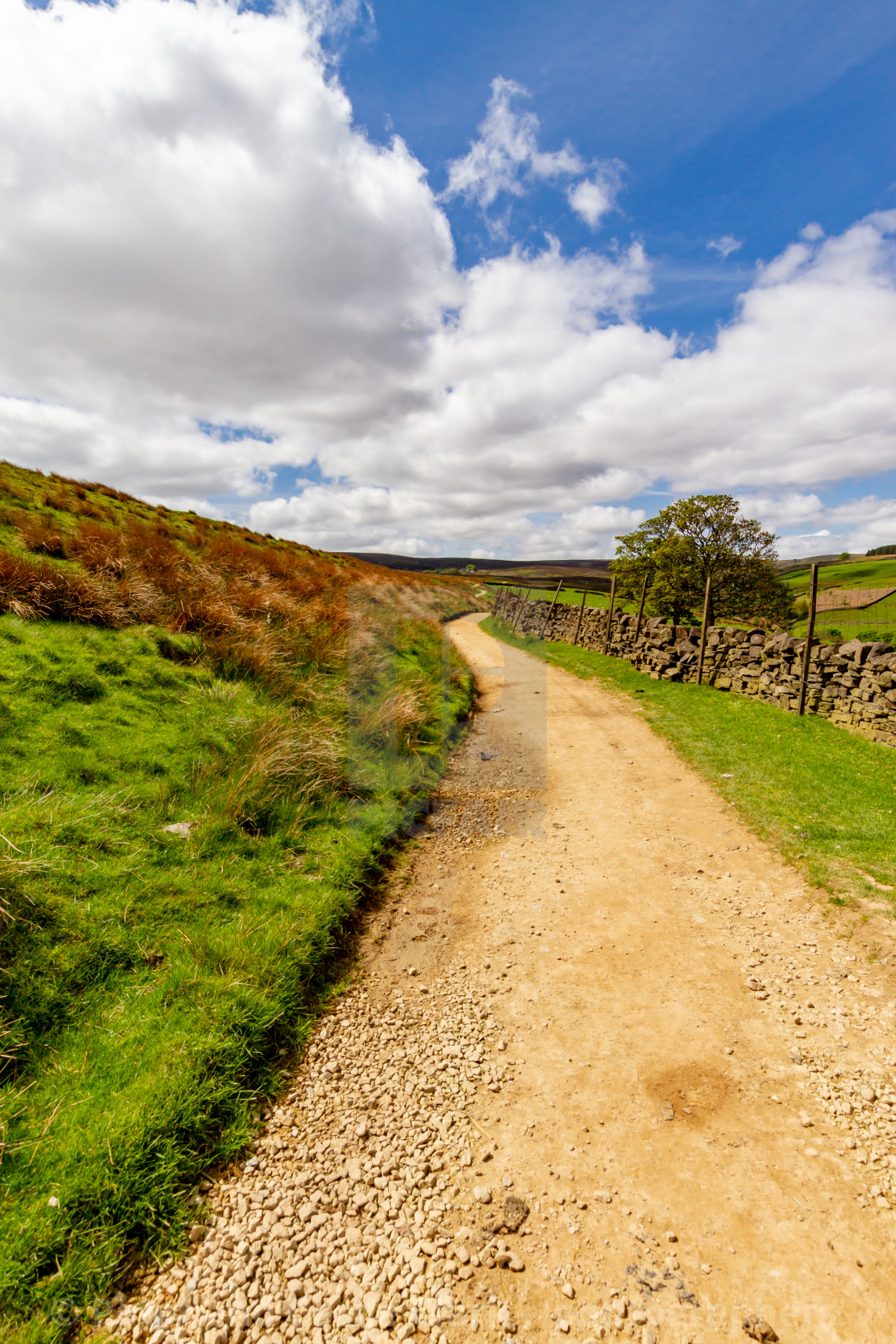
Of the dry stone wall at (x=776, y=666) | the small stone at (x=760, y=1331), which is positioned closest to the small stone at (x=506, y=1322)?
the small stone at (x=760, y=1331)

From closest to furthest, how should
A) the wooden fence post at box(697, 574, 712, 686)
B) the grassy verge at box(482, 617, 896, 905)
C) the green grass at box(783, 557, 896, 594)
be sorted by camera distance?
the grassy verge at box(482, 617, 896, 905)
the green grass at box(783, 557, 896, 594)
the wooden fence post at box(697, 574, 712, 686)

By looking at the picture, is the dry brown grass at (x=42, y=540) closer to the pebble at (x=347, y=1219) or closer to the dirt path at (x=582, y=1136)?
the dirt path at (x=582, y=1136)

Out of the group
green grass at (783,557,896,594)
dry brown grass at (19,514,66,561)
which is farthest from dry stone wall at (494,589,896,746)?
dry brown grass at (19,514,66,561)

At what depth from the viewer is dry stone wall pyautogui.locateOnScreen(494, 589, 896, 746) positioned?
1095 cm

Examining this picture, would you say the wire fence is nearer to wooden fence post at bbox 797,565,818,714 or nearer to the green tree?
wooden fence post at bbox 797,565,818,714

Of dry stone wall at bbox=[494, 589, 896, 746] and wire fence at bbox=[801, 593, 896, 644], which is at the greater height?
wire fence at bbox=[801, 593, 896, 644]

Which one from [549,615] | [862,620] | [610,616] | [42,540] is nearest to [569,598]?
[549,615]

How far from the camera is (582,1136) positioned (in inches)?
136

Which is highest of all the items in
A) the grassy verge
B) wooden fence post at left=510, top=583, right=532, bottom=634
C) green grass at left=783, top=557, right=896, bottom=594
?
green grass at left=783, top=557, right=896, bottom=594

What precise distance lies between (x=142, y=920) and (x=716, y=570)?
29.9 meters

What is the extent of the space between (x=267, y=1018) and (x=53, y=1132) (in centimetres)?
134

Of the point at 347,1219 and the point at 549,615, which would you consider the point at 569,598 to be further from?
the point at 347,1219

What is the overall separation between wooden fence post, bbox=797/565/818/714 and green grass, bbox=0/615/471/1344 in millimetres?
10081

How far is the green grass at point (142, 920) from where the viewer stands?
110 inches
